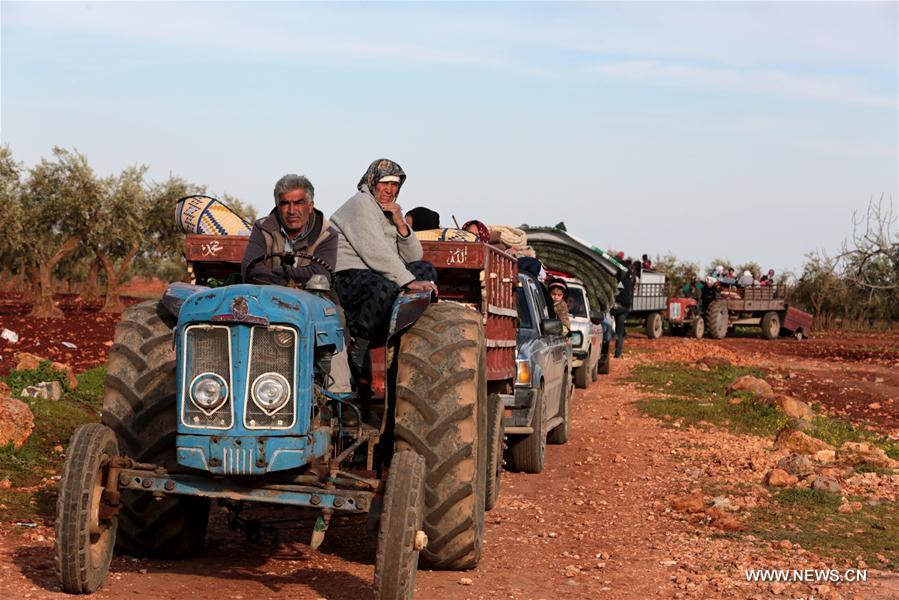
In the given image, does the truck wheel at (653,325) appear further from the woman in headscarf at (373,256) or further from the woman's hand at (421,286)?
the woman's hand at (421,286)

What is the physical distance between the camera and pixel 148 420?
6.96 metres

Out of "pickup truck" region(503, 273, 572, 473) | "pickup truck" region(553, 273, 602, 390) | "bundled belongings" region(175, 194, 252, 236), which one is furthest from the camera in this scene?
"pickup truck" region(553, 273, 602, 390)

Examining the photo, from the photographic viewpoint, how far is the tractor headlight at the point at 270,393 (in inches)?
244

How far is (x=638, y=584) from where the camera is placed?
761cm

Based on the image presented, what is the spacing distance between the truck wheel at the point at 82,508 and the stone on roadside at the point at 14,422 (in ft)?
17.9

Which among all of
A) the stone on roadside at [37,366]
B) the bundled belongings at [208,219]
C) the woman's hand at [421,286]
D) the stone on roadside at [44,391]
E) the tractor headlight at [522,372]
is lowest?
the stone on roadside at [44,391]

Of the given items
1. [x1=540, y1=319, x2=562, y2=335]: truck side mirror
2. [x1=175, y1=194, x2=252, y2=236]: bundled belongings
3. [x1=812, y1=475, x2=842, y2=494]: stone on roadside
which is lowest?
[x1=812, y1=475, x2=842, y2=494]: stone on roadside

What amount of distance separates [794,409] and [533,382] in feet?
21.5

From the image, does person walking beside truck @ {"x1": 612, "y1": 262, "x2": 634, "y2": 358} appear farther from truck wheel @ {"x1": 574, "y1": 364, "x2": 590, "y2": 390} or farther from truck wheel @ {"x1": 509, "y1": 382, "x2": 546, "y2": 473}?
truck wheel @ {"x1": 509, "y1": 382, "x2": 546, "y2": 473}

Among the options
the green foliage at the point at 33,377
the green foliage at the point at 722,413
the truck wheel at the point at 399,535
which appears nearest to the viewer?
the truck wheel at the point at 399,535

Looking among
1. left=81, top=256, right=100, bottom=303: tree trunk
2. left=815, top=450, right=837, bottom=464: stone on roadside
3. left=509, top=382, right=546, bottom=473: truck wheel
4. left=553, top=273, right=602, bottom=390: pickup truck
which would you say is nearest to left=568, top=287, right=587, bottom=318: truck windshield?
left=553, top=273, right=602, bottom=390: pickup truck

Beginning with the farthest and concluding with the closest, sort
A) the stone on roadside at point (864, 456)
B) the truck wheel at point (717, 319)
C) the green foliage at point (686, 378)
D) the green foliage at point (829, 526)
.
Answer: the truck wheel at point (717, 319)
the green foliage at point (686, 378)
the stone on roadside at point (864, 456)
the green foliage at point (829, 526)

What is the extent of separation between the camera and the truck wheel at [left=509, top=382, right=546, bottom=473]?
1209cm

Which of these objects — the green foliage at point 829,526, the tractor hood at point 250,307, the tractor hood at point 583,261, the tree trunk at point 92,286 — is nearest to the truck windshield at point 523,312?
the green foliage at point 829,526
